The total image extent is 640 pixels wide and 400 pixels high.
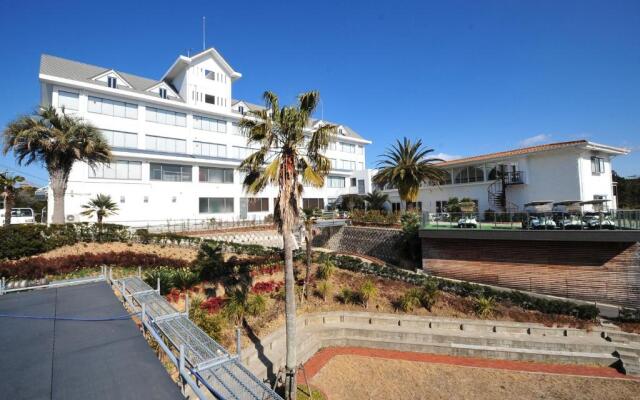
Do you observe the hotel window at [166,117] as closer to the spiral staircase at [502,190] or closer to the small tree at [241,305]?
the small tree at [241,305]

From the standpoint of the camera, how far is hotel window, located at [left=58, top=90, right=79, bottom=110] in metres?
28.0

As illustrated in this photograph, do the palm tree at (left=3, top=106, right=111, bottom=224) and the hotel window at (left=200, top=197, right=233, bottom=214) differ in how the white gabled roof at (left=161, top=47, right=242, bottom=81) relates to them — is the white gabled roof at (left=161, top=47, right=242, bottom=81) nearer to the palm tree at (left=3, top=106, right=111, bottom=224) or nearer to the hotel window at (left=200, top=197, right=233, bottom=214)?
the hotel window at (left=200, top=197, right=233, bottom=214)

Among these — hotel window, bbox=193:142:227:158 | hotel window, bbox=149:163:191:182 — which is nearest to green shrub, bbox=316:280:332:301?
hotel window, bbox=149:163:191:182

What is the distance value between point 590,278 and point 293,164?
16705mm

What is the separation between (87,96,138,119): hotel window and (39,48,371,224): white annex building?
8 centimetres

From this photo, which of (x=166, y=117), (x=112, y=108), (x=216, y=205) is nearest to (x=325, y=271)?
(x=216, y=205)

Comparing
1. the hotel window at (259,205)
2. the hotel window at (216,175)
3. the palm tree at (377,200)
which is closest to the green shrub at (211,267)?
the hotel window at (216,175)

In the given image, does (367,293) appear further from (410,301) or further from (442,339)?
(442,339)

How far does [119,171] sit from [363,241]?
81.3 ft

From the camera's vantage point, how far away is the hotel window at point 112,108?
97.5 ft

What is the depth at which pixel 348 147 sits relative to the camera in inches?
2120

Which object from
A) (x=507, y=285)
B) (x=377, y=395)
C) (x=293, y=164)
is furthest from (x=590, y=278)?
(x=293, y=164)

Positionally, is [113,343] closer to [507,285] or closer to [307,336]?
[307,336]

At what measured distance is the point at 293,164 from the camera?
372 inches
